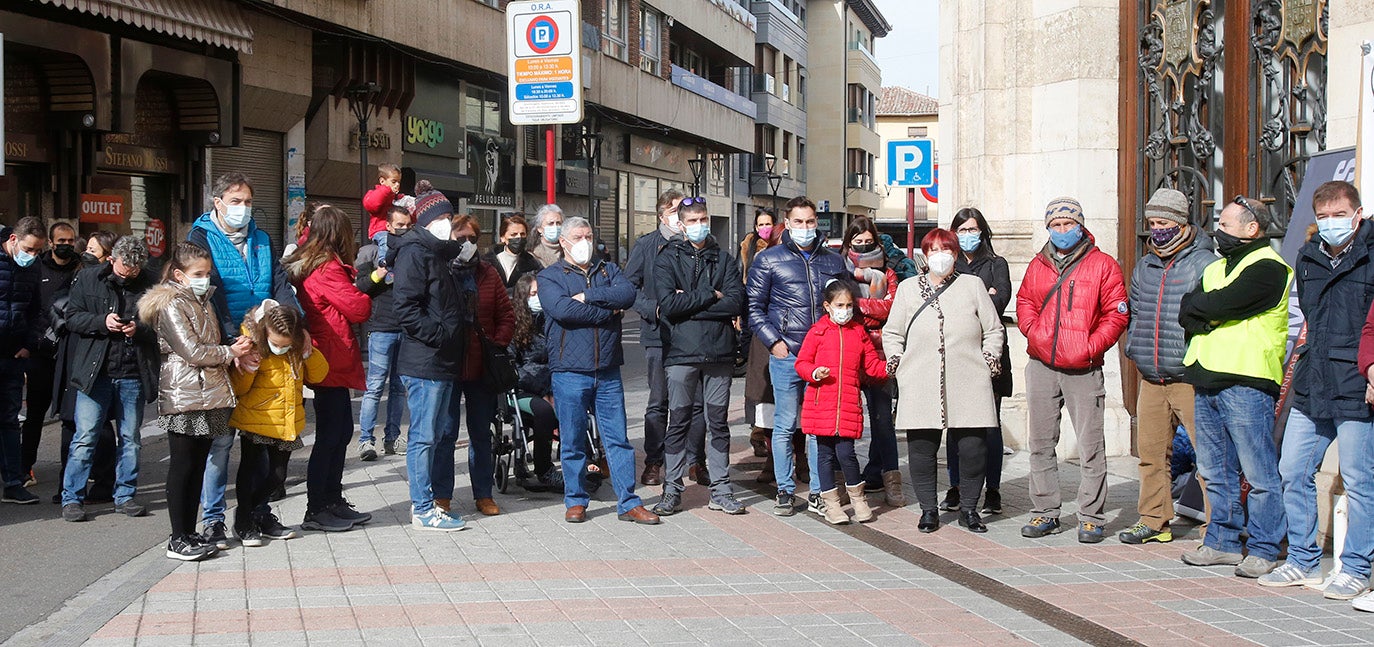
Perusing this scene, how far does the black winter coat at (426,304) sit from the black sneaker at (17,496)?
2753mm

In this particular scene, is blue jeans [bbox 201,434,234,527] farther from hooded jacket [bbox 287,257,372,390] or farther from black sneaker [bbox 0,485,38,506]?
black sneaker [bbox 0,485,38,506]

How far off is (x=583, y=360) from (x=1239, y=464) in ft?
11.9

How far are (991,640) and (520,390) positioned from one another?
14.8 feet

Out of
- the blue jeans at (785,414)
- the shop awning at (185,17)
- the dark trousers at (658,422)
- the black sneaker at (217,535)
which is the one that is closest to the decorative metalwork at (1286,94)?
the blue jeans at (785,414)

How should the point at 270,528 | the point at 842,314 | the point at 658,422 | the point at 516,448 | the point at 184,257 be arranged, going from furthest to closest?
the point at 658,422 → the point at 516,448 → the point at 842,314 → the point at 270,528 → the point at 184,257

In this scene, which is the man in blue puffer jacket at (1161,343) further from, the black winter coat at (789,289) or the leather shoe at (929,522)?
the black winter coat at (789,289)

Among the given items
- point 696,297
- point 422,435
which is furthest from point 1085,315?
point 422,435

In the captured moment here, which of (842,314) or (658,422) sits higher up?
(842,314)

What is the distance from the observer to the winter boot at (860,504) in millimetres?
8734

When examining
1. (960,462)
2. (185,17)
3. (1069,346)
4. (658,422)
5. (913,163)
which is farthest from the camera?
(185,17)

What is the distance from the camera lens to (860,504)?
8.77m

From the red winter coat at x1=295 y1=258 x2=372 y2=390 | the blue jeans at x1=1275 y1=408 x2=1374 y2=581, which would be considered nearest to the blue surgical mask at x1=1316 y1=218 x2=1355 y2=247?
the blue jeans at x1=1275 y1=408 x2=1374 y2=581

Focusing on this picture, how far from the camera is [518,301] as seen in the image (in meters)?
9.51

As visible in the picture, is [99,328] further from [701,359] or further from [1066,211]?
[1066,211]
